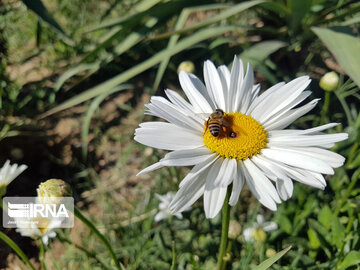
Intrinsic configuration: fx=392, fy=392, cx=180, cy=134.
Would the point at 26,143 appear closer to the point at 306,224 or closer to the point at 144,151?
the point at 144,151

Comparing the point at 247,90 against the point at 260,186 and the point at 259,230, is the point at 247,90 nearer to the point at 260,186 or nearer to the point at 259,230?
the point at 260,186

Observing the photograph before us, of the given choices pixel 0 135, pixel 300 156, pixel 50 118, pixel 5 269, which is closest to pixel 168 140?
pixel 300 156

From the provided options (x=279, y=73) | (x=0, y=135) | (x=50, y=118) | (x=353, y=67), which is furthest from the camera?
(x=50, y=118)

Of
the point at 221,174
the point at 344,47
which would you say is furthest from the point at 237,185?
the point at 344,47

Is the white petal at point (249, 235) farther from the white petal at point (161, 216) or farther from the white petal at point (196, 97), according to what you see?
the white petal at point (196, 97)

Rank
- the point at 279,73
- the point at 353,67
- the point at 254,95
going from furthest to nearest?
the point at 279,73 → the point at 353,67 → the point at 254,95

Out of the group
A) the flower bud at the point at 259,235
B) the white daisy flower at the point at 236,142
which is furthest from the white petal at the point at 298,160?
the flower bud at the point at 259,235
